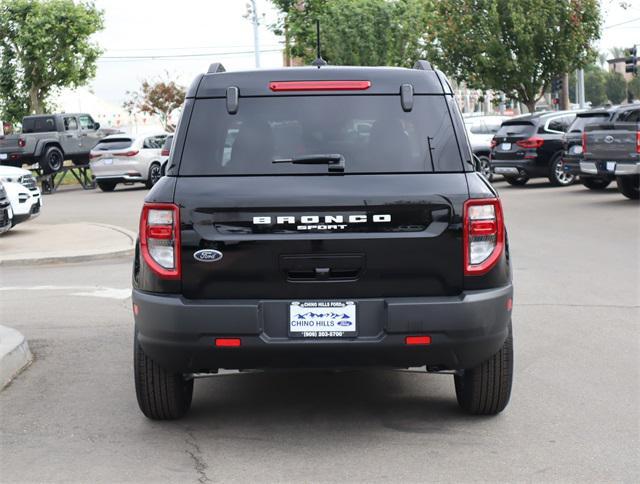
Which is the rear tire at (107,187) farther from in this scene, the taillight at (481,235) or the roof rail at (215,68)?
the taillight at (481,235)

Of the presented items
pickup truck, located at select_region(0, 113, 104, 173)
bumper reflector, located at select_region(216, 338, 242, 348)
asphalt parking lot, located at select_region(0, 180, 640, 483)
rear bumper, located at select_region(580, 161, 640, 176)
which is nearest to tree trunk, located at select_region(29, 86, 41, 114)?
pickup truck, located at select_region(0, 113, 104, 173)

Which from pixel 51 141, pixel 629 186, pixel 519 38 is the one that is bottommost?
pixel 629 186

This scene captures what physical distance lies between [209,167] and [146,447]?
1.46 metres

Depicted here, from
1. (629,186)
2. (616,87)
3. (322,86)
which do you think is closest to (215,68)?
(322,86)

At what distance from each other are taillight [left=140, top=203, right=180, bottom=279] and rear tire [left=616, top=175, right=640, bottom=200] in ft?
58.7

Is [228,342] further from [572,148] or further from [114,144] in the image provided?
[114,144]

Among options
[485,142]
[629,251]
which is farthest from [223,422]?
[485,142]

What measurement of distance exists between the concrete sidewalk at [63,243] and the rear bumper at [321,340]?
32.2ft

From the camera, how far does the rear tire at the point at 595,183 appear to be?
82.0 feet

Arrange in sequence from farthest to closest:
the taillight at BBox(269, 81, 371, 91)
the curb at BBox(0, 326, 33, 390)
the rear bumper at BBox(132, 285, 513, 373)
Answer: the curb at BBox(0, 326, 33, 390), the taillight at BBox(269, 81, 371, 91), the rear bumper at BBox(132, 285, 513, 373)

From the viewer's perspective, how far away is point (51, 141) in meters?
35.3

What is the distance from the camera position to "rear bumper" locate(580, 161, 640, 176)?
67.5 feet

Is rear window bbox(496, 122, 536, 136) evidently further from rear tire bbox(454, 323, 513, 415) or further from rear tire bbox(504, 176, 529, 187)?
rear tire bbox(454, 323, 513, 415)

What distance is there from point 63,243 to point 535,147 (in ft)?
44.1
